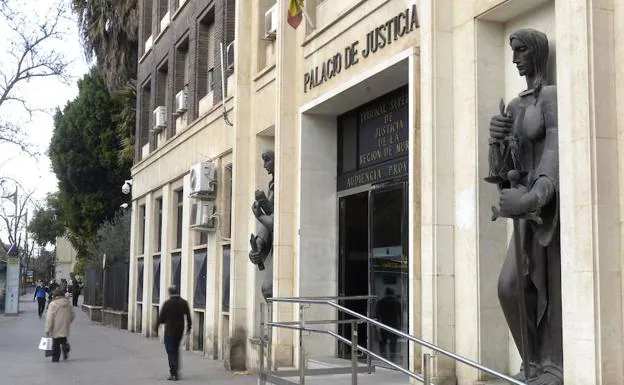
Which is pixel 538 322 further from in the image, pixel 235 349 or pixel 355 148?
pixel 235 349

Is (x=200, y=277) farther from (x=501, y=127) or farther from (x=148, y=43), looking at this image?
(x=501, y=127)

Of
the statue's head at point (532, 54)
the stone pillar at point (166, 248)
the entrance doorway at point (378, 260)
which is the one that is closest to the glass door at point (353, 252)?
the entrance doorway at point (378, 260)

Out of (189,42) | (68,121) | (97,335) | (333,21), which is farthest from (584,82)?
(68,121)

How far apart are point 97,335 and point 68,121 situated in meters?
19.3

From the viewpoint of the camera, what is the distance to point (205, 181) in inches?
688

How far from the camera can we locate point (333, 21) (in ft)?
38.4

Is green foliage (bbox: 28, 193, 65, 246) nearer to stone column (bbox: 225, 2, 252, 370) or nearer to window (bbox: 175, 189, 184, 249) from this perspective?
window (bbox: 175, 189, 184, 249)

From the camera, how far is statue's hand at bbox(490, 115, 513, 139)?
7605 mm

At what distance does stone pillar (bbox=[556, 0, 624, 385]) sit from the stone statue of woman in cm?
37

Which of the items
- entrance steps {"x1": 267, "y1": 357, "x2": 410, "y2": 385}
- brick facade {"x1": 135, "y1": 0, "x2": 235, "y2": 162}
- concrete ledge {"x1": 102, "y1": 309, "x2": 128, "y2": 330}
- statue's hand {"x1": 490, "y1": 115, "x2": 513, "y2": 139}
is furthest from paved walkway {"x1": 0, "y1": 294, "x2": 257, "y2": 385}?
statue's hand {"x1": 490, "y1": 115, "x2": 513, "y2": 139}

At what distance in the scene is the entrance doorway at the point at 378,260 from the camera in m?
11.0

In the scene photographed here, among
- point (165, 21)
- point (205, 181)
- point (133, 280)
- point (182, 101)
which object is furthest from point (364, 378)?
point (133, 280)

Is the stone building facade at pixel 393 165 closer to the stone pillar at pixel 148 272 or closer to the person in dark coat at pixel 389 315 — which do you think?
the person in dark coat at pixel 389 315

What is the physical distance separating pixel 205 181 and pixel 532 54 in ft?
35.7
